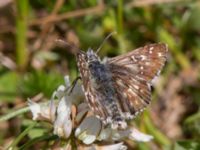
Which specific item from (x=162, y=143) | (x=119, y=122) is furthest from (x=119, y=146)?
(x=162, y=143)

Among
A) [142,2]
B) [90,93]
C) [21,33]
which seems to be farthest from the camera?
[142,2]

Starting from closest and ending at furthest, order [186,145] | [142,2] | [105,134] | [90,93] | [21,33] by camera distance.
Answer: [90,93] < [105,134] < [186,145] < [21,33] < [142,2]

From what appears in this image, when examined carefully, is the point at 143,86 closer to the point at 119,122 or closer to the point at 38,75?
the point at 119,122

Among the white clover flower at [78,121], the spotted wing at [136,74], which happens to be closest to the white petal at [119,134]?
the white clover flower at [78,121]

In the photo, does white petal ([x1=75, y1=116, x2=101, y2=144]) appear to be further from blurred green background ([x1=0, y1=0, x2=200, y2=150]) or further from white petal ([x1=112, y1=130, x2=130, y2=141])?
blurred green background ([x1=0, y1=0, x2=200, y2=150])

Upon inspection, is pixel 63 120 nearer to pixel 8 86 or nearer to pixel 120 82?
pixel 120 82

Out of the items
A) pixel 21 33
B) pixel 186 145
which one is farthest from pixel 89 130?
pixel 21 33
